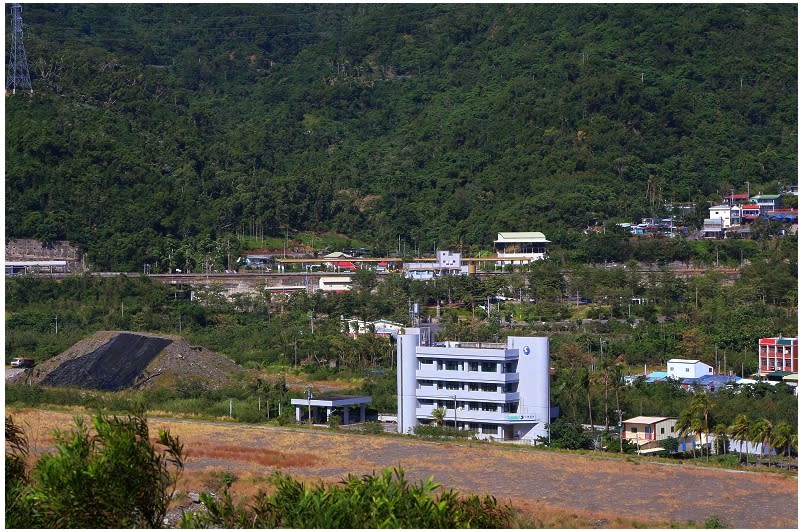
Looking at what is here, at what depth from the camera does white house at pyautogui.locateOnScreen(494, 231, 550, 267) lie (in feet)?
201

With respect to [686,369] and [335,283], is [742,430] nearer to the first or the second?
[686,369]

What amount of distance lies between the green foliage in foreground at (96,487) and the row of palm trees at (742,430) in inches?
683

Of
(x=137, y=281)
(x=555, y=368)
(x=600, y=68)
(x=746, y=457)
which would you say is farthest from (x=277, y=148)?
(x=746, y=457)

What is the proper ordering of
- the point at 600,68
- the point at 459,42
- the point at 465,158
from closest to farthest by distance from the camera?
the point at 465,158 → the point at 600,68 → the point at 459,42

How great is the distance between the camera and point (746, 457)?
30.4m

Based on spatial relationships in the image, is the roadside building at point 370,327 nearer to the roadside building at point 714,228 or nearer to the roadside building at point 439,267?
the roadside building at point 439,267

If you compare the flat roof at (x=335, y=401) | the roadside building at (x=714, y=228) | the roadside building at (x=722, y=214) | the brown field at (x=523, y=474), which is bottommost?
the brown field at (x=523, y=474)

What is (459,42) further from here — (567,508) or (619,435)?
(567,508)

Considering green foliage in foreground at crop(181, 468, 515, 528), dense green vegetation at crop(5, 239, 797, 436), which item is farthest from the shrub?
dense green vegetation at crop(5, 239, 797, 436)

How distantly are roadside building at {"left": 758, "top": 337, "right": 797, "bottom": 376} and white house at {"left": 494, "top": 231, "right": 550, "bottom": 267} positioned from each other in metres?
19.9

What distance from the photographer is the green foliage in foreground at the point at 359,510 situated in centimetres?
1591

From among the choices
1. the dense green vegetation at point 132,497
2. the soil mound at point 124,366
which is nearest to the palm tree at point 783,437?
the dense green vegetation at point 132,497

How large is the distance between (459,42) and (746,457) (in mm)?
67171

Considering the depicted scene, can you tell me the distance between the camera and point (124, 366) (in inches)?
1604
